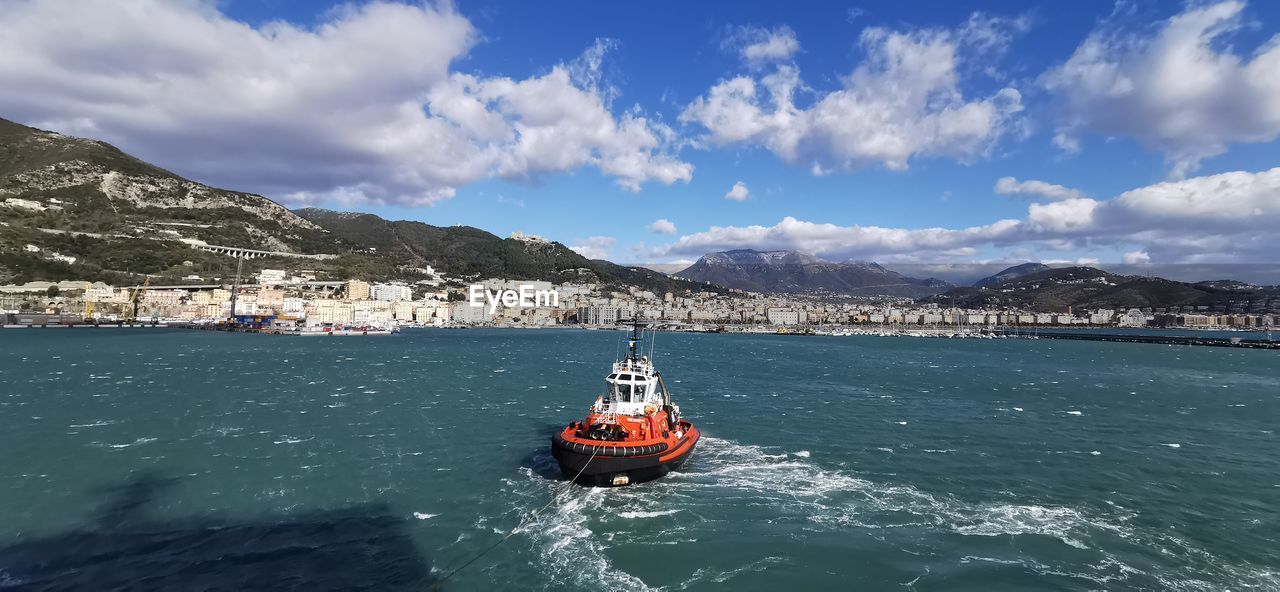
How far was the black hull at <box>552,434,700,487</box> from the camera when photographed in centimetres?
2325

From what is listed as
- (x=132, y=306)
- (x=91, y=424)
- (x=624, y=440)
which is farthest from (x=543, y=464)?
(x=132, y=306)

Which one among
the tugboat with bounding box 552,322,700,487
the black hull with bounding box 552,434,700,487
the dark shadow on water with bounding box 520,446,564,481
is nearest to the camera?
the black hull with bounding box 552,434,700,487

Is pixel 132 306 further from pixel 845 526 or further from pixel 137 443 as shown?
pixel 845 526

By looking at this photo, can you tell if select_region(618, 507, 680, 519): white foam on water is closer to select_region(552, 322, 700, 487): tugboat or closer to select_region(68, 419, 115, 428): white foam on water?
select_region(552, 322, 700, 487): tugboat

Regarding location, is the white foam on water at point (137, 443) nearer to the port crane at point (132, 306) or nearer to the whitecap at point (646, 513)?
the whitecap at point (646, 513)

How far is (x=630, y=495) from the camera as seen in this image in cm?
2320

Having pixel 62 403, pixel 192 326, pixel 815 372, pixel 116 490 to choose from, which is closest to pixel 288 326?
pixel 192 326

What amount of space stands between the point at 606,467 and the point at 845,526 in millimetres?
9066

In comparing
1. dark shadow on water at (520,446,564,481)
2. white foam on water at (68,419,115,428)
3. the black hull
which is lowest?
white foam on water at (68,419,115,428)

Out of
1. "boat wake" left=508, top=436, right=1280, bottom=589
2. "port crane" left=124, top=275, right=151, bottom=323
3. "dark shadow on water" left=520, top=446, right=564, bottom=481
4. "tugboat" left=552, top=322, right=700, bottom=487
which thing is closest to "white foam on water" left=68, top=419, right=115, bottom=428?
"dark shadow on water" left=520, top=446, right=564, bottom=481

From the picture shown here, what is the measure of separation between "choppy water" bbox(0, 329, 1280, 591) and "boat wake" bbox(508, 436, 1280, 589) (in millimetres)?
103

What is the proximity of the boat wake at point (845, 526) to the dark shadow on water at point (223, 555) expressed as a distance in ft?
15.4

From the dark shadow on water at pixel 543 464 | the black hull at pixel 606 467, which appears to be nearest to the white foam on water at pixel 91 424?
the dark shadow on water at pixel 543 464

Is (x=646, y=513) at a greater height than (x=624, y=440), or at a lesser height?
lesser
